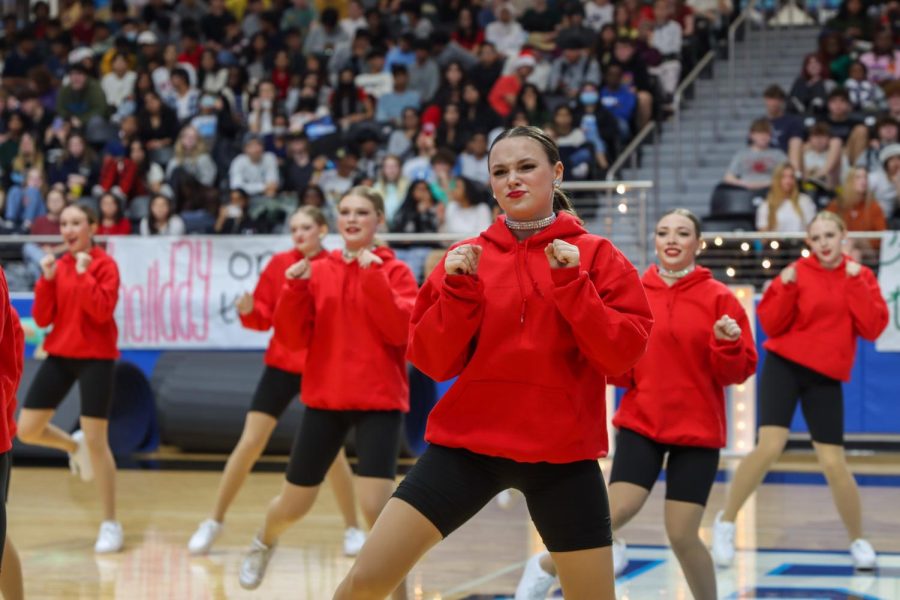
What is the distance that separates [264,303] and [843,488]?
3.41 metres

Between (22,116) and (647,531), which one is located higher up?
(22,116)

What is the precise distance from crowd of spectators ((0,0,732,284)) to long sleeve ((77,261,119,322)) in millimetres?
5293

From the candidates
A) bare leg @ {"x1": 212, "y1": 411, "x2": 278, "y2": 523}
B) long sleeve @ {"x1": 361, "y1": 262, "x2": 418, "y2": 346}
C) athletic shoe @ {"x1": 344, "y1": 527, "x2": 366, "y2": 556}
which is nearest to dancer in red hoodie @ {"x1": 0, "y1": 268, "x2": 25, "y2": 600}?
long sleeve @ {"x1": 361, "y1": 262, "x2": 418, "y2": 346}

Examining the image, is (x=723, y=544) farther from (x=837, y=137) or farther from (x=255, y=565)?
(x=837, y=137)

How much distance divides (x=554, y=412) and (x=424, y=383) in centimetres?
A: 693

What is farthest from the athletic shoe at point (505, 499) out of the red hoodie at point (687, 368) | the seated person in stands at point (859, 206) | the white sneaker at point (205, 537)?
the seated person in stands at point (859, 206)

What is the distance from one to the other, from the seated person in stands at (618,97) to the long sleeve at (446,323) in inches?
442

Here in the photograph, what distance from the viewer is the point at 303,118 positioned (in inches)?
637

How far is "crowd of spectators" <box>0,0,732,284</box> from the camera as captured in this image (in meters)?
14.2

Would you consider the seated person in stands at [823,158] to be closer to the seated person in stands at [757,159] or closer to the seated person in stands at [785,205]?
the seated person in stands at [757,159]

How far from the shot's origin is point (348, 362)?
5984mm

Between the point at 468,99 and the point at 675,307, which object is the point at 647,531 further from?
the point at 468,99

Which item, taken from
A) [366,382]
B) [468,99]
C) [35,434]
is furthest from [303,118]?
[366,382]

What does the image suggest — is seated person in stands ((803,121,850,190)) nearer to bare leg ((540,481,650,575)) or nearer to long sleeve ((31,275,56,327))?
long sleeve ((31,275,56,327))
